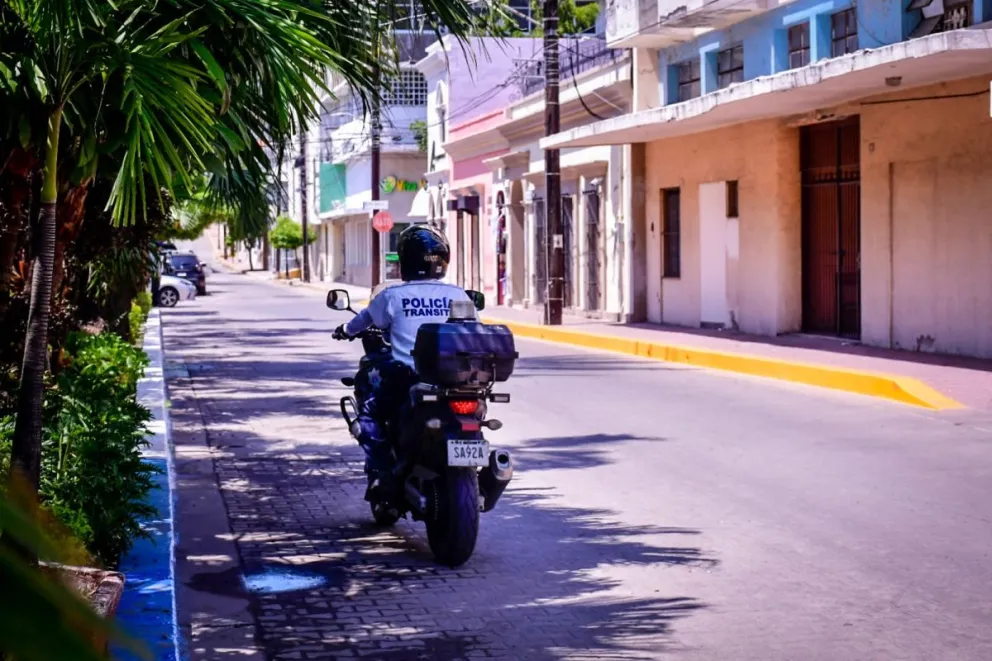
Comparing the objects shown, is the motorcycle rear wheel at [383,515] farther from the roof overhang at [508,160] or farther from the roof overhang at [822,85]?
the roof overhang at [508,160]

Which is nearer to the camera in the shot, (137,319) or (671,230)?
(137,319)

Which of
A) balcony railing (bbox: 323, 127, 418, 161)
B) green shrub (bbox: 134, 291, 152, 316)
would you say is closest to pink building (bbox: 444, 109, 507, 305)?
balcony railing (bbox: 323, 127, 418, 161)

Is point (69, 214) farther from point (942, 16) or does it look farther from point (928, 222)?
point (928, 222)

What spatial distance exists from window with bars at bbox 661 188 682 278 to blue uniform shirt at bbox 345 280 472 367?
20.9 meters

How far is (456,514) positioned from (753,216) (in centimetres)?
1875

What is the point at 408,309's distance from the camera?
7.54 meters

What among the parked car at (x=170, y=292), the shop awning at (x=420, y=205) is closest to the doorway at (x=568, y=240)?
the parked car at (x=170, y=292)

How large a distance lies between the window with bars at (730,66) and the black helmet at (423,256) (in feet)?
60.0

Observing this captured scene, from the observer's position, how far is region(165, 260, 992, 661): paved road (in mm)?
5625

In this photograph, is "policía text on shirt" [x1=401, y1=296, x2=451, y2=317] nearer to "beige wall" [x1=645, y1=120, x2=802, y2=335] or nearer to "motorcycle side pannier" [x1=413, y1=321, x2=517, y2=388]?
"motorcycle side pannier" [x1=413, y1=321, x2=517, y2=388]

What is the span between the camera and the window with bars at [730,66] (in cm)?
2519

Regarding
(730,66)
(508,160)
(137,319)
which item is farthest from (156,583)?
(508,160)

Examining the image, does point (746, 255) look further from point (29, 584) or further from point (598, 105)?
point (29, 584)

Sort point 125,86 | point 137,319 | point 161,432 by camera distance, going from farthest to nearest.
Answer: point 137,319 < point 161,432 < point 125,86
